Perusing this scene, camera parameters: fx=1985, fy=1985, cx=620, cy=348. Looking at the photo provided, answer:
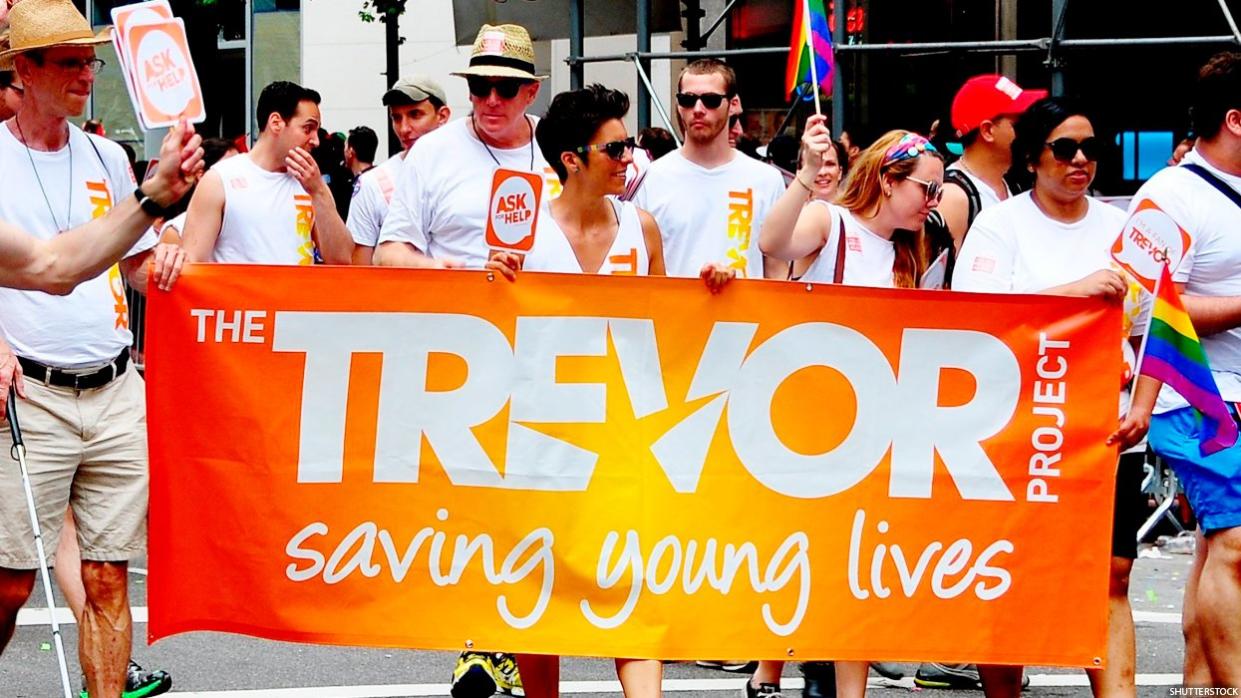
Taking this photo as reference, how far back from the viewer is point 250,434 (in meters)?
5.51

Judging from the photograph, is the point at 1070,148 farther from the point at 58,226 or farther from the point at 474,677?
the point at 58,226

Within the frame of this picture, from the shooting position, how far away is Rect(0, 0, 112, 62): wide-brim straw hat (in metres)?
5.55

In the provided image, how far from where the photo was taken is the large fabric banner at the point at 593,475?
5.50 m

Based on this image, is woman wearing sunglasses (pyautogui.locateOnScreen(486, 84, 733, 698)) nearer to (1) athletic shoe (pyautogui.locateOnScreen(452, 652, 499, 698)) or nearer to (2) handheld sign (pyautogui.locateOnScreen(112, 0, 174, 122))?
(1) athletic shoe (pyautogui.locateOnScreen(452, 652, 499, 698))

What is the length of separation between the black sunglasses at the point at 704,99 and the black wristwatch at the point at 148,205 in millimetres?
2533

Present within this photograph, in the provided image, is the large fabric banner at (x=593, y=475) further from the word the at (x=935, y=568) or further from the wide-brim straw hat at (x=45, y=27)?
the wide-brim straw hat at (x=45, y=27)

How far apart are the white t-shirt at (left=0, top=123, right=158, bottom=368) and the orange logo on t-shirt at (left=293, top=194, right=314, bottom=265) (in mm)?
1616

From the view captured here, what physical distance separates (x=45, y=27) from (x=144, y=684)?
8.12 ft

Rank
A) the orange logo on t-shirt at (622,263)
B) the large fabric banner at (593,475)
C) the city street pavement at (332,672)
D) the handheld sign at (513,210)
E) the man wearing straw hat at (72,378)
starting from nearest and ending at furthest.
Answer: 1. the large fabric banner at (593,475)
2. the handheld sign at (513,210)
3. the man wearing straw hat at (72,378)
4. the orange logo on t-shirt at (622,263)
5. the city street pavement at (332,672)

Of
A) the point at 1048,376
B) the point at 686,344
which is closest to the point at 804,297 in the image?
the point at 686,344

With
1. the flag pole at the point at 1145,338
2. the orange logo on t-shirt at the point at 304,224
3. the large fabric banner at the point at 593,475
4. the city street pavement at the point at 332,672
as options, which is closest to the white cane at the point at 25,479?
the large fabric banner at the point at 593,475

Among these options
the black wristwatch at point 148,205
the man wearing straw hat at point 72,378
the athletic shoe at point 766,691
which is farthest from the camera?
the athletic shoe at point 766,691

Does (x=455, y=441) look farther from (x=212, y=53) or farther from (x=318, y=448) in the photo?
(x=212, y=53)

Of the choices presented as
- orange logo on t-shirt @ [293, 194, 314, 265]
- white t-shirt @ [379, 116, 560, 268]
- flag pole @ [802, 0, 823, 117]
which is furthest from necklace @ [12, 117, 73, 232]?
flag pole @ [802, 0, 823, 117]
